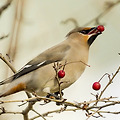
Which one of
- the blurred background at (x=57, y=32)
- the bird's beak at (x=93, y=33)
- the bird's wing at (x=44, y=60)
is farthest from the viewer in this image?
the blurred background at (x=57, y=32)

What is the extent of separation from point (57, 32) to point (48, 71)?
1.45m

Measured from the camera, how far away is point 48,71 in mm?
3934

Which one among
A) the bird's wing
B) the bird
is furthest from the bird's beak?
the bird's wing

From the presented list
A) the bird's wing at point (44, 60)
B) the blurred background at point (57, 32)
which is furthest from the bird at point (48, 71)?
the blurred background at point (57, 32)

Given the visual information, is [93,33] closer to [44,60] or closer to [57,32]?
[44,60]

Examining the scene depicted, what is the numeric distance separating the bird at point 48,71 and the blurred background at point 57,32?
0.19 metres

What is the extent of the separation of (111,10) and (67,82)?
4.69ft

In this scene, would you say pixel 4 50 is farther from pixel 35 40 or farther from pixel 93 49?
pixel 93 49

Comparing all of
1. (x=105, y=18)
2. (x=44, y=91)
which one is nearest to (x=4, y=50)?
(x=44, y=91)

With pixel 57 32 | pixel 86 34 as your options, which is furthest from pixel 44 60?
pixel 57 32

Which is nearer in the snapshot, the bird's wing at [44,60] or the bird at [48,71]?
the bird at [48,71]

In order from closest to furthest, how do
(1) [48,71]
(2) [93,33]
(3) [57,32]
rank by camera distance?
(1) [48,71]
(2) [93,33]
(3) [57,32]

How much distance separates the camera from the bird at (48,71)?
12.7 feet

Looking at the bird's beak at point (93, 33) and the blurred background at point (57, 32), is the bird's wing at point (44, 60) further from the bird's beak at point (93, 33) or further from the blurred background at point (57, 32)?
the bird's beak at point (93, 33)
